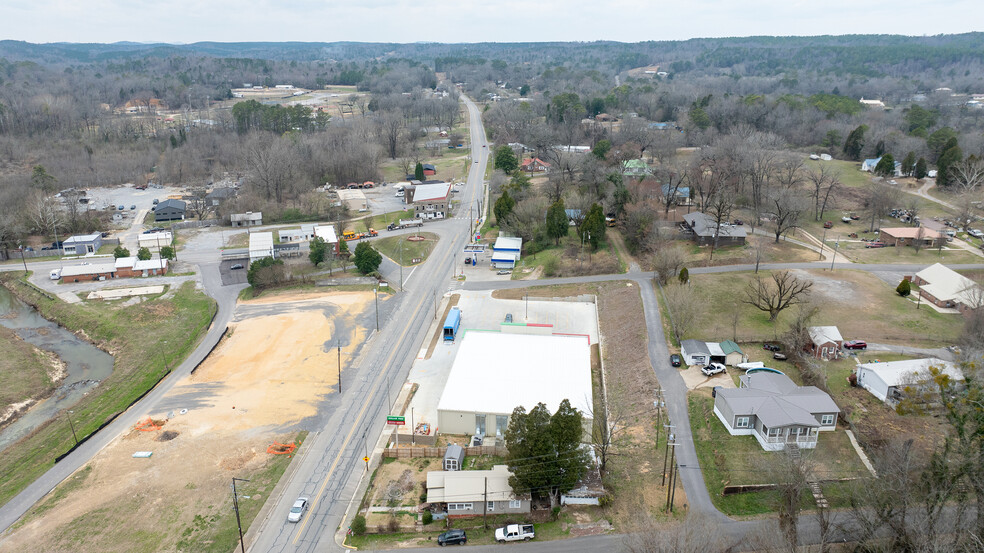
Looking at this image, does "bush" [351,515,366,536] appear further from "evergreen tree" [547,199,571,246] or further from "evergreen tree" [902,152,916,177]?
"evergreen tree" [902,152,916,177]

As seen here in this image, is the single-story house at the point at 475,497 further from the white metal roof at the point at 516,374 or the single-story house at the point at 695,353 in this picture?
the single-story house at the point at 695,353

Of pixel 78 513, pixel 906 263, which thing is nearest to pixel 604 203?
pixel 906 263

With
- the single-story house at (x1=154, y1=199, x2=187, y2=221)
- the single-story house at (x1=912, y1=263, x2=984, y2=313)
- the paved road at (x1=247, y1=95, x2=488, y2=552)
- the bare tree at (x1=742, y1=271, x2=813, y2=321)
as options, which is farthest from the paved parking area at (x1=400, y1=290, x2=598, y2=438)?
the single-story house at (x1=154, y1=199, x2=187, y2=221)

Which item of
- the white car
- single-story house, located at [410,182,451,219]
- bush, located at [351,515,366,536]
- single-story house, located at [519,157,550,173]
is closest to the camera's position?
bush, located at [351,515,366,536]

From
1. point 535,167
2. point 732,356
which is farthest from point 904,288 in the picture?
point 535,167

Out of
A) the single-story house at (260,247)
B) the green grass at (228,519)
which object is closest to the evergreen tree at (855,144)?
the single-story house at (260,247)

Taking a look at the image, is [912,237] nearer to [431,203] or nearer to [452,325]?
[452,325]

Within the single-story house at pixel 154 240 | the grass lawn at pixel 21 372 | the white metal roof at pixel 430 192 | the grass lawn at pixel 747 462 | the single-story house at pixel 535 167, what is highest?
the single-story house at pixel 535 167

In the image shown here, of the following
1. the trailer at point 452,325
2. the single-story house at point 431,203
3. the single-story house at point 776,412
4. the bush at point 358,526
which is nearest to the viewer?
the bush at point 358,526
